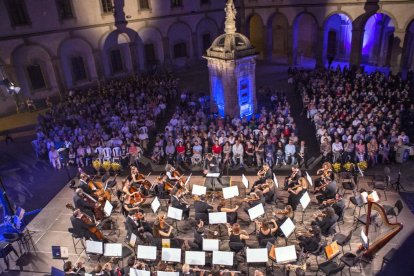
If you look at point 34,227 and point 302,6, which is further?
point 302,6

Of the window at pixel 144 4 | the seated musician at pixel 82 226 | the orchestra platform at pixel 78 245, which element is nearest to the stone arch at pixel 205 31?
the window at pixel 144 4

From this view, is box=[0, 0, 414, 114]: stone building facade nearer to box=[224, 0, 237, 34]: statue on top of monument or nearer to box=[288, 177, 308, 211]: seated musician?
box=[224, 0, 237, 34]: statue on top of monument

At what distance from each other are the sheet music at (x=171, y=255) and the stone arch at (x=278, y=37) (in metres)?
28.5

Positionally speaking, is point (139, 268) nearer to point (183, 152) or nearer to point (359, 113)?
point (183, 152)

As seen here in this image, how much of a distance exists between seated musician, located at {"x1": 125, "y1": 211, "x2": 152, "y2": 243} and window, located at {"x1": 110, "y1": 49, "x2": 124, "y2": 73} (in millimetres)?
22296

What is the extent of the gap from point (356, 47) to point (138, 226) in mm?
25229

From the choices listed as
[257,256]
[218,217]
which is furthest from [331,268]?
[218,217]

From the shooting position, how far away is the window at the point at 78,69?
28672 mm

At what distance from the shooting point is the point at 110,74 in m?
30.7

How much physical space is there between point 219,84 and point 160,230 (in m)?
11.0

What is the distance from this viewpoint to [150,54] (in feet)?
107

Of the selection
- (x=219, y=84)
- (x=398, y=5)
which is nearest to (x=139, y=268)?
(x=219, y=84)

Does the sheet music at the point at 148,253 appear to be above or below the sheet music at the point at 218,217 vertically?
below

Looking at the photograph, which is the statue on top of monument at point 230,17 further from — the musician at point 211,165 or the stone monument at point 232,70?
the musician at point 211,165
